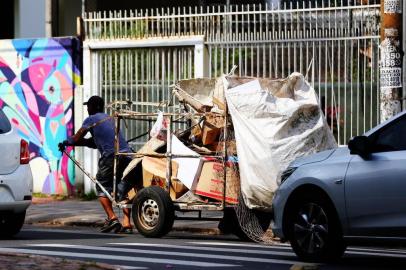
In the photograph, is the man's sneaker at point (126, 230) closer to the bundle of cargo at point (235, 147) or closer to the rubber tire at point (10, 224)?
the bundle of cargo at point (235, 147)

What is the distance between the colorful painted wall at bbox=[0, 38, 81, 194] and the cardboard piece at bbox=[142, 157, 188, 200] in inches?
266

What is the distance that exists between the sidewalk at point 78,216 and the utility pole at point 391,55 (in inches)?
118

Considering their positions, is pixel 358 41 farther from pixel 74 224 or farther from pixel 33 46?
pixel 33 46

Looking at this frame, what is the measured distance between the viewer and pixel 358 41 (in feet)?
57.9

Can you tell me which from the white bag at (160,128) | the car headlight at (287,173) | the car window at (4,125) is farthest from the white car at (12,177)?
the car headlight at (287,173)

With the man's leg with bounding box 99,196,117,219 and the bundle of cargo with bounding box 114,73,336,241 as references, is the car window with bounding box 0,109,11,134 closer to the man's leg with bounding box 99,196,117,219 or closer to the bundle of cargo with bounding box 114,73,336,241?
the bundle of cargo with bounding box 114,73,336,241

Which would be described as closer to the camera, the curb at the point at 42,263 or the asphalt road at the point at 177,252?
the curb at the point at 42,263

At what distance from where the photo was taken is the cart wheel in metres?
13.7

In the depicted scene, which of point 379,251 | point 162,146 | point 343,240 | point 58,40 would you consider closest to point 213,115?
point 162,146

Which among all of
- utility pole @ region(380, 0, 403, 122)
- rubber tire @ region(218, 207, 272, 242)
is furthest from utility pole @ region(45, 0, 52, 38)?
utility pole @ region(380, 0, 403, 122)

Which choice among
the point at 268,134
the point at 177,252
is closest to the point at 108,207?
the point at 268,134

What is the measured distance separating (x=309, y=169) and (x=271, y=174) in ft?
7.44

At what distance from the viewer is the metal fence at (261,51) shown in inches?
696

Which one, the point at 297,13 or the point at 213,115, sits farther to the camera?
the point at 297,13
